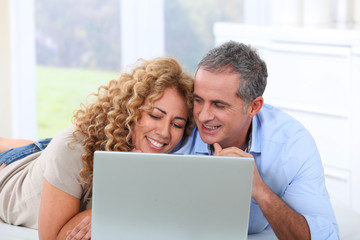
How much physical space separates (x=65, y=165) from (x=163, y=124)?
0.38 metres

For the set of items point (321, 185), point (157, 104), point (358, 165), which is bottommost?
point (358, 165)

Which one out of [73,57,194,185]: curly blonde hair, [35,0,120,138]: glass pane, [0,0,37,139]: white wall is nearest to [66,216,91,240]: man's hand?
[73,57,194,185]: curly blonde hair

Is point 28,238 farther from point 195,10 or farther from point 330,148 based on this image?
point 195,10

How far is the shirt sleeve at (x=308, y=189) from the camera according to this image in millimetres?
1955

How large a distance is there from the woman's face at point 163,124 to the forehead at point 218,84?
3.9 inches

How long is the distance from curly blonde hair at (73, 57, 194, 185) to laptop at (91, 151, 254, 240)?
47cm

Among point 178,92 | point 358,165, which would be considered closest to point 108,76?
point 358,165

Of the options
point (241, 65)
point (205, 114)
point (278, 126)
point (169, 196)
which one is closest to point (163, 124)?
point (205, 114)

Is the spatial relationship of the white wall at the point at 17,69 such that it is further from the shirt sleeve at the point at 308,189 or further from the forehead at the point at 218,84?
the shirt sleeve at the point at 308,189

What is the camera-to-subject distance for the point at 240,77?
2.06 metres

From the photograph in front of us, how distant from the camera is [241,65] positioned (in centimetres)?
207

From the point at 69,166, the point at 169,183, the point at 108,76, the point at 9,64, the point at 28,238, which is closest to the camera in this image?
the point at 169,183

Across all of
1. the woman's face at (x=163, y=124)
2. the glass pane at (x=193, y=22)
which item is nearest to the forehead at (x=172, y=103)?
the woman's face at (x=163, y=124)

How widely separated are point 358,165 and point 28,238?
1917mm
